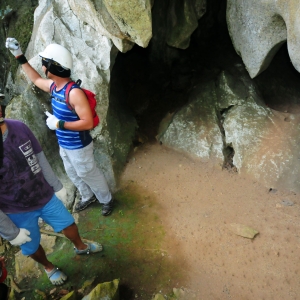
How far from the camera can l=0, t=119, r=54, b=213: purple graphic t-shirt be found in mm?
2939

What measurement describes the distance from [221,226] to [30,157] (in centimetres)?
303

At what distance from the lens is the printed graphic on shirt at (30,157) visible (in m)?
3.02

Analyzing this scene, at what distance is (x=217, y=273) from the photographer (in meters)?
4.01

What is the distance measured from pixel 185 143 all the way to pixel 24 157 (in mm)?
3560

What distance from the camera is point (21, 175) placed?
309 centimetres

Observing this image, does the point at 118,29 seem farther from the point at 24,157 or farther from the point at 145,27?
the point at 24,157

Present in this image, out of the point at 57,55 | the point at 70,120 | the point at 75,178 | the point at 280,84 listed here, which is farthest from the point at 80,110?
the point at 280,84

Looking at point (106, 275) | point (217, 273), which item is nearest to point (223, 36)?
point (217, 273)

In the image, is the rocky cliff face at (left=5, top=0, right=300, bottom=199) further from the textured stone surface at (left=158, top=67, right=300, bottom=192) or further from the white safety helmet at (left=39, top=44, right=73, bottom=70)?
the white safety helmet at (left=39, top=44, right=73, bottom=70)

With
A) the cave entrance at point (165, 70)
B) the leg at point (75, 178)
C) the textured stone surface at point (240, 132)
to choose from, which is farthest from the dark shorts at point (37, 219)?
the textured stone surface at point (240, 132)

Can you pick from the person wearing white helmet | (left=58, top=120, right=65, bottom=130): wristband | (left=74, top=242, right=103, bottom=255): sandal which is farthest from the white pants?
(left=74, top=242, right=103, bottom=255): sandal

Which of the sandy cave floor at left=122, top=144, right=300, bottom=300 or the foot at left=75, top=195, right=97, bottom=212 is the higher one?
the sandy cave floor at left=122, top=144, right=300, bottom=300

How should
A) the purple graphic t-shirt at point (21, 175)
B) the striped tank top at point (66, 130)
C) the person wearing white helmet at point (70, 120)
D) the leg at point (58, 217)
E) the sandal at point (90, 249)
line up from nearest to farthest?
the purple graphic t-shirt at point (21, 175) < the leg at point (58, 217) < the person wearing white helmet at point (70, 120) < the striped tank top at point (66, 130) < the sandal at point (90, 249)

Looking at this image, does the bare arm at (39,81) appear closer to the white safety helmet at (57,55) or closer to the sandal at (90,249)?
the white safety helmet at (57,55)
